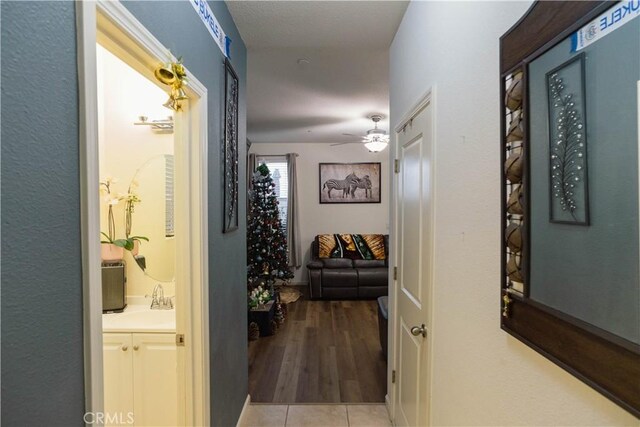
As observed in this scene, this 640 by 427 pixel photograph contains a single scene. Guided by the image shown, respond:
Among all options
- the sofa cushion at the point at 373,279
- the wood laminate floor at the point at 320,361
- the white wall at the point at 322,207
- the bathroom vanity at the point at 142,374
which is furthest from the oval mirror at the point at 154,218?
the white wall at the point at 322,207

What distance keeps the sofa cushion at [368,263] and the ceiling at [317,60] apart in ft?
7.69

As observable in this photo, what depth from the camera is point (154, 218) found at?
2094 millimetres

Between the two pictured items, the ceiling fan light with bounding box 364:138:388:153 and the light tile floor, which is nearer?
the light tile floor

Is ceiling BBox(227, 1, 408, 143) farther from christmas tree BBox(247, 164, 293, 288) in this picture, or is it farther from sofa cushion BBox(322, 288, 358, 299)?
sofa cushion BBox(322, 288, 358, 299)

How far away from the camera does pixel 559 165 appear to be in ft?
2.13

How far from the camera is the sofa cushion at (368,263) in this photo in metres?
5.41

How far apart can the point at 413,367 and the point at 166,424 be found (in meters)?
1.43

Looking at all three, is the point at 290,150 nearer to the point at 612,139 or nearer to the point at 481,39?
the point at 481,39

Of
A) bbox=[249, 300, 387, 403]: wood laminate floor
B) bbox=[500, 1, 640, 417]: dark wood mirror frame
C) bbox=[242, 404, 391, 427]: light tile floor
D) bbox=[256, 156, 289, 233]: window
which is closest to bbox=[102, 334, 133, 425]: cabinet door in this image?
bbox=[242, 404, 391, 427]: light tile floor

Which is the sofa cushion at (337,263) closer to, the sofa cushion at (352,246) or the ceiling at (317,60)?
the sofa cushion at (352,246)

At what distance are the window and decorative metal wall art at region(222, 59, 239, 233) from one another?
13.2ft

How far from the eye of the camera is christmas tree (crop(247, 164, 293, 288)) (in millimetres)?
4312

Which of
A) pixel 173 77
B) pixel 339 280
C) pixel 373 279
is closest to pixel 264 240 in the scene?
pixel 339 280

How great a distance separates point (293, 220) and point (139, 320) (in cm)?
419
